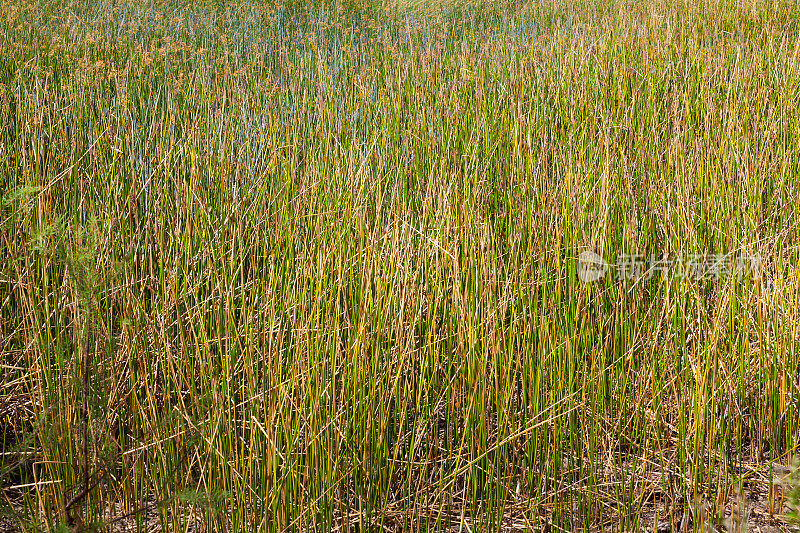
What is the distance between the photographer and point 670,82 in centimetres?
294

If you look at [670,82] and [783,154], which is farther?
[670,82]

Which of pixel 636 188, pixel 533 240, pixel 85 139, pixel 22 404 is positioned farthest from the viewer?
pixel 85 139

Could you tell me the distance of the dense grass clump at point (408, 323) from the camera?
1170 millimetres

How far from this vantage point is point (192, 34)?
13.1ft

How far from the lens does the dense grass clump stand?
1170 millimetres

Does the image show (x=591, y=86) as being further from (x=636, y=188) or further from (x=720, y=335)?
(x=720, y=335)

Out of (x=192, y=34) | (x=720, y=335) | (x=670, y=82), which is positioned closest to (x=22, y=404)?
(x=720, y=335)

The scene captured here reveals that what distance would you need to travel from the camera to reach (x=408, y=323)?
1.42 metres

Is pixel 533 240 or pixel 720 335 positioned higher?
pixel 533 240

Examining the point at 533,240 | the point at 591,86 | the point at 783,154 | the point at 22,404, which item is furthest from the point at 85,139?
the point at 783,154

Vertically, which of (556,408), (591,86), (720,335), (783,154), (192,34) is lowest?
(556,408)

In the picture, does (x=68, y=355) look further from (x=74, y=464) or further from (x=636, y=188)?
(x=636, y=188)

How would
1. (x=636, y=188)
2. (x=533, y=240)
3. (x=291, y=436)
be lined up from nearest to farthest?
(x=291, y=436)
(x=533, y=240)
(x=636, y=188)

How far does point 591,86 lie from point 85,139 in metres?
2.14
